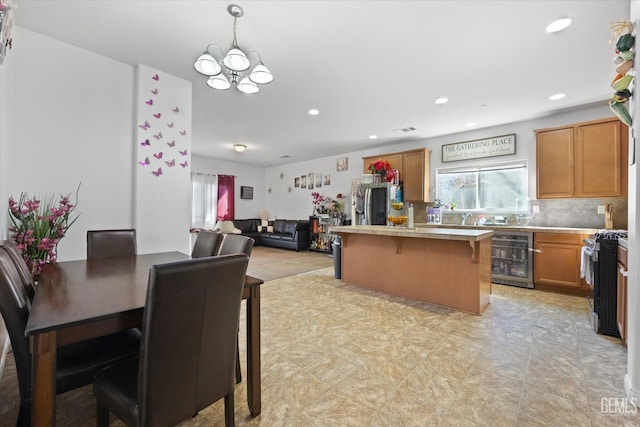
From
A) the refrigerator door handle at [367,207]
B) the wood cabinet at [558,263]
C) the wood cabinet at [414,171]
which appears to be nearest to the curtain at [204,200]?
the refrigerator door handle at [367,207]

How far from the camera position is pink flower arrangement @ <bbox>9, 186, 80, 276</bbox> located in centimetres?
203

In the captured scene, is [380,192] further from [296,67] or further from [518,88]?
[296,67]

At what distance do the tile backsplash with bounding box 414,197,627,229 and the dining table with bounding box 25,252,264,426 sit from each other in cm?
481

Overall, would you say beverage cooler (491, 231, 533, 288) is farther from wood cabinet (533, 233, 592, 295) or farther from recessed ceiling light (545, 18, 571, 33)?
recessed ceiling light (545, 18, 571, 33)

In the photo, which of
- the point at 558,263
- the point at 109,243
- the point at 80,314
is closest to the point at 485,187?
the point at 558,263

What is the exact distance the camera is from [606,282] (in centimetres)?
247

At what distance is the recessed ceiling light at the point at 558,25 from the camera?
2.20m

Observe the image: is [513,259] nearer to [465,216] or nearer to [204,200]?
[465,216]

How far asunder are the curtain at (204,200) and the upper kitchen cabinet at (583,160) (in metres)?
7.51

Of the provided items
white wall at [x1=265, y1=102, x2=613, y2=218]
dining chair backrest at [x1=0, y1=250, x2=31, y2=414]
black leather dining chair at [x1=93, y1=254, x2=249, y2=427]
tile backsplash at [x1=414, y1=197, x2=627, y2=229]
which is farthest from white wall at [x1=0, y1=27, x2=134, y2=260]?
tile backsplash at [x1=414, y1=197, x2=627, y2=229]

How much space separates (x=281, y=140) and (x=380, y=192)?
2.40 m

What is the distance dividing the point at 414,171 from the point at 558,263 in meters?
2.71

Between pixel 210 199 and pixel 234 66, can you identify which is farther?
pixel 210 199

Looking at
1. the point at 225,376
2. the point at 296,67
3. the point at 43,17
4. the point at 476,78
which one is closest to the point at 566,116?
the point at 476,78
